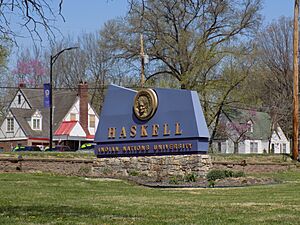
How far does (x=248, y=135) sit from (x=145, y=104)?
133ft

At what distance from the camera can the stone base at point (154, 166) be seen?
87.9 ft

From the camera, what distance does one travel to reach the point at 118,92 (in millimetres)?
29812

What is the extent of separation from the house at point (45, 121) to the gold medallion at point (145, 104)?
36.0 m

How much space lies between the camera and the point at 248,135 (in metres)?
67.5

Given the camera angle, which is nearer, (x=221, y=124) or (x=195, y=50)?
(x=195, y=50)

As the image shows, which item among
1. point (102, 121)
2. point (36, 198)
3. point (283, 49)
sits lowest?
point (36, 198)

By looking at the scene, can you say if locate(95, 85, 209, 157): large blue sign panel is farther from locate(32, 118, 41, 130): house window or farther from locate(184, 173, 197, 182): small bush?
locate(32, 118, 41, 130): house window

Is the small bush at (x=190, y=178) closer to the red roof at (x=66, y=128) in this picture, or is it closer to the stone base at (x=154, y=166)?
the stone base at (x=154, y=166)

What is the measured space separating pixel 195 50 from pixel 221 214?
3787cm

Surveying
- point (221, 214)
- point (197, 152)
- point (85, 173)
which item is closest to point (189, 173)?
point (197, 152)

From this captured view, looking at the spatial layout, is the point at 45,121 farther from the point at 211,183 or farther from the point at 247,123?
the point at 211,183

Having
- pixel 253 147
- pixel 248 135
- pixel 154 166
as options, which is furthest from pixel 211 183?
pixel 253 147

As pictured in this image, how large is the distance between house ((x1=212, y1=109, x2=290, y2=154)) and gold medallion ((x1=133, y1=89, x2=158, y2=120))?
90.8 feet

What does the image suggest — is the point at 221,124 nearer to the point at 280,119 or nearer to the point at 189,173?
the point at 280,119
